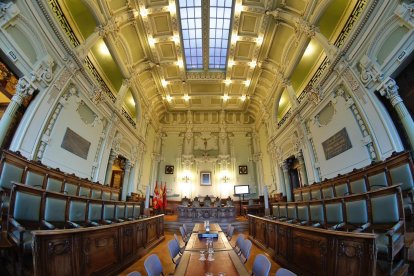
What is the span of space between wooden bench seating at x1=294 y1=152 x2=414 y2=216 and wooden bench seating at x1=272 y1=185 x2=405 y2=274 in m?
0.35

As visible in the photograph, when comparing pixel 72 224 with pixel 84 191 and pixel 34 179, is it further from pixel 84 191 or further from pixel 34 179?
pixel 84 191

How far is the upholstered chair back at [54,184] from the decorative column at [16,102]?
3.78 feet

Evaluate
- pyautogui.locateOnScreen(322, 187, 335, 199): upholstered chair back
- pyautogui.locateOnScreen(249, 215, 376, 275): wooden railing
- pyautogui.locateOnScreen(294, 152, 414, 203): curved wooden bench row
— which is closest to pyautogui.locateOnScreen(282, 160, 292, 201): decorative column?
pyautogui.locateOnScreen(294, 152, 414, 203): curved wooden bench row

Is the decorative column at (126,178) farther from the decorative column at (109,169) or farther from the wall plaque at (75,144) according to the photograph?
the wall plaque at (75,144)

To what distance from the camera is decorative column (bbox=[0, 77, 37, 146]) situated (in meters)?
3.66

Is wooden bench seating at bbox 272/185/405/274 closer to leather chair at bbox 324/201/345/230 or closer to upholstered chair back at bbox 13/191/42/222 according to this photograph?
leather chair at bbox 324/201/345/230

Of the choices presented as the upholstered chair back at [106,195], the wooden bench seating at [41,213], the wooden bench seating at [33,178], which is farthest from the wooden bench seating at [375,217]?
the upholstered chair back at [106,195]

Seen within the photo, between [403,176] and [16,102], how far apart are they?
312 inches

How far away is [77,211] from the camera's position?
3299 millimetres

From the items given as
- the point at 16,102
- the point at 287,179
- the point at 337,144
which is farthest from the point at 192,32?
the point at 287,179

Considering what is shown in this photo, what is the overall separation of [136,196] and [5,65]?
685 centimetres

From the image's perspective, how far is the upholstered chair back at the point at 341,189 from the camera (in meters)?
4.55

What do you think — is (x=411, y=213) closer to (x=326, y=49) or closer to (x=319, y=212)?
(x=319, y=212)

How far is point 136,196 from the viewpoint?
29.3 ft
